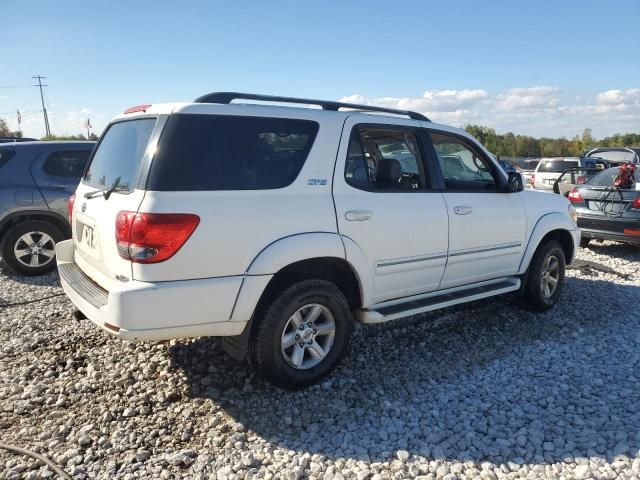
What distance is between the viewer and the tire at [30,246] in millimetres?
6148

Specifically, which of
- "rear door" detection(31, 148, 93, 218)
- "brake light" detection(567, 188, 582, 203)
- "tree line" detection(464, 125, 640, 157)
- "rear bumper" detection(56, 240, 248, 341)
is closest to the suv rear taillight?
"rear bumper" detection(56, 240, 248, 341)

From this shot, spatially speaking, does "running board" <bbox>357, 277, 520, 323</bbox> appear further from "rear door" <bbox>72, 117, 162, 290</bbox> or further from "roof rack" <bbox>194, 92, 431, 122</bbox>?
"rear door" <bbox>72, 117, 162, 290</bbox>

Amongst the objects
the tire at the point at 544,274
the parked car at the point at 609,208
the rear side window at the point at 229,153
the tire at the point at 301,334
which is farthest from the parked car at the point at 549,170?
the rear side window at the point at 229,153

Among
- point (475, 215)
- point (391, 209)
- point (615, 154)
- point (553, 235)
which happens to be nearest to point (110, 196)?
point (391, 209)

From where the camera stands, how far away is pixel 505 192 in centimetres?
455

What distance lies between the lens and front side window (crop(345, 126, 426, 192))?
3576 mm

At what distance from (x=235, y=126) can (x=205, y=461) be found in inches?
78.5

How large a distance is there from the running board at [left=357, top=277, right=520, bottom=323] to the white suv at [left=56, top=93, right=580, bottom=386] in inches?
0.6

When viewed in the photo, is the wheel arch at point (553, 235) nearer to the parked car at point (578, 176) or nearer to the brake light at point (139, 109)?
the brake light at point (139, 109)

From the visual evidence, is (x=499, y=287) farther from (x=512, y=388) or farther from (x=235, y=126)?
(x=235, y=126)

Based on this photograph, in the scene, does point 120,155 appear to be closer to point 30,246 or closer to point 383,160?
point 383,160

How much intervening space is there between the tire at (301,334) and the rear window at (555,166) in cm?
1509

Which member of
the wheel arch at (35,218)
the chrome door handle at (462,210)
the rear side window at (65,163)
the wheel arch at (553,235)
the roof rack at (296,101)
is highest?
the roof rack at (296,101)

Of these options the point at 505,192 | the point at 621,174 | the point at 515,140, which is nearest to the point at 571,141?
the point at 515,140
